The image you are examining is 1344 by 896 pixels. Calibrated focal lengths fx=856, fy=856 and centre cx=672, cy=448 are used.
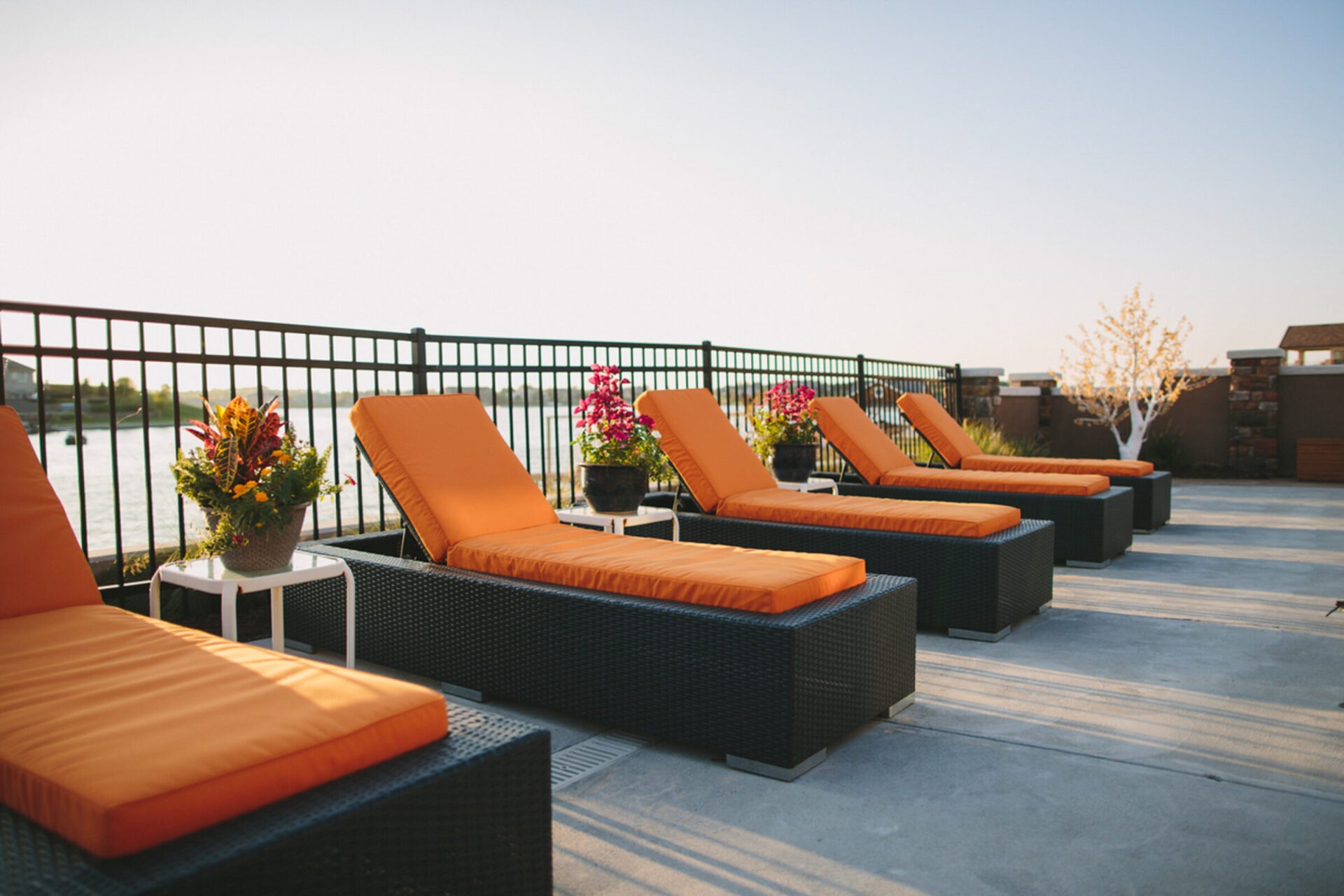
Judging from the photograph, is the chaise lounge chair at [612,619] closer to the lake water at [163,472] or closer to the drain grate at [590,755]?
the drain grate at [590,755]

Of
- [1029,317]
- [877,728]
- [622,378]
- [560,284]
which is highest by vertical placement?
[560,284]

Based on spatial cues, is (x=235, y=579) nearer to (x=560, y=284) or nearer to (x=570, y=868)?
(x=570, y=868)

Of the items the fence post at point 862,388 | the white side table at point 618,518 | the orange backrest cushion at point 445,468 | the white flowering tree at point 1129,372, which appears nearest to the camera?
the orange backrest cushion at point 445,468

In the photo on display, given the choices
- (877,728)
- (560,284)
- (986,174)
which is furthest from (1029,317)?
(877,728)

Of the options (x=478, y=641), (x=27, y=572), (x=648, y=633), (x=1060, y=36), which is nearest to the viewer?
(x=27, y=572)

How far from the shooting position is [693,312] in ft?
51.8

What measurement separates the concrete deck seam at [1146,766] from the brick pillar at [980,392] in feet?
31.9

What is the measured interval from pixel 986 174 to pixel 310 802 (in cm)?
1201

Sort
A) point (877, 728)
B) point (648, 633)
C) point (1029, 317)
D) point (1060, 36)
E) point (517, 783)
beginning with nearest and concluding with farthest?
point (517, 783) < point (648, 633) < point (877, 728) < point (1060, 36) < point (1029, 317)

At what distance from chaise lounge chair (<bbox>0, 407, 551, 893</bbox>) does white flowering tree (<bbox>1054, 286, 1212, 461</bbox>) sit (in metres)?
11.4

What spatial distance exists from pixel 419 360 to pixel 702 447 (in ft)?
5.43

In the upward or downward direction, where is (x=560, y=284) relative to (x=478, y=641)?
upward

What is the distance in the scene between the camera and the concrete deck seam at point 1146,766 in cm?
220

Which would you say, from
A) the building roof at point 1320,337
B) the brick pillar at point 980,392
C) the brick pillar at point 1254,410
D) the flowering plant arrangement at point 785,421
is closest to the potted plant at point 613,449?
the flowering plant arrangement at point 785,421
